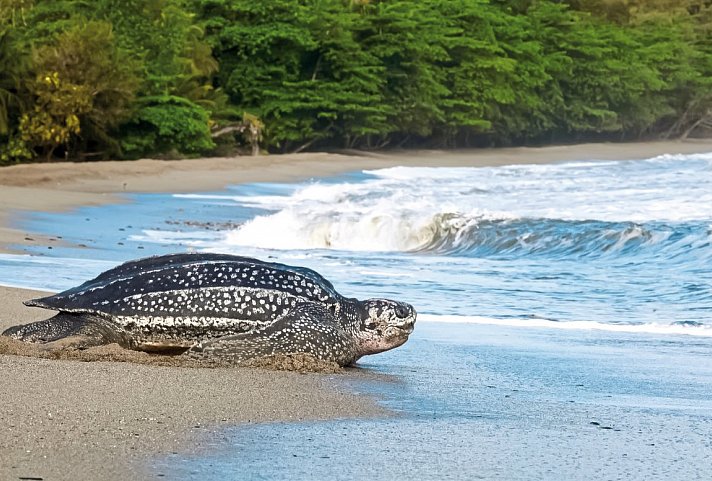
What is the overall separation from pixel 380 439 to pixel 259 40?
3430 centimetres

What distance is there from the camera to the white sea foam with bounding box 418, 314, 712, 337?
7.56 metres

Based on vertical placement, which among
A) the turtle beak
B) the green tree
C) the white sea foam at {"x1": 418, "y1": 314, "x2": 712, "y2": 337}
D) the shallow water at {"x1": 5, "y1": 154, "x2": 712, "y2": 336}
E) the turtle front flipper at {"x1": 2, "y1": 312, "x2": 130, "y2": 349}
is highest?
the green tree

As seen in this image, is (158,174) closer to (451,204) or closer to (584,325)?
(451,204)

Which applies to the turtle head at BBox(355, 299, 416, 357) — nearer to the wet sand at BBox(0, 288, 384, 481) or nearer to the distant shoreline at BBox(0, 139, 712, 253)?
the wet sand at BBox(0, 288, 384, 481)

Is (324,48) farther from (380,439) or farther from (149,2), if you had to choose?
(380,439)

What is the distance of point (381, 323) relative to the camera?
5.47 metres

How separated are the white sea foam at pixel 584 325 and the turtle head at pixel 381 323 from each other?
2117 millimetres

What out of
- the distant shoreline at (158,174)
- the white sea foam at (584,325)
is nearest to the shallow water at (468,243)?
the white sea foam at (584,325)

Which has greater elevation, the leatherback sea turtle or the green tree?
the green tree

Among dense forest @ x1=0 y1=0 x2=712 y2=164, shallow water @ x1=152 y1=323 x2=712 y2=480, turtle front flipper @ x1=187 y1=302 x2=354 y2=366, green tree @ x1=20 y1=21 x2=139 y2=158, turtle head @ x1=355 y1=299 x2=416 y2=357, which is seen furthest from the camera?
dense forest @ x1=0 y1=0 x2=712 y2=164

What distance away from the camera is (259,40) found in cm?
3731

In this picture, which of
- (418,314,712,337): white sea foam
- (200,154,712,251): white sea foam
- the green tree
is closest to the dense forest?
the green tree

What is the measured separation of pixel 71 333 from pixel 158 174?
20.6 meters

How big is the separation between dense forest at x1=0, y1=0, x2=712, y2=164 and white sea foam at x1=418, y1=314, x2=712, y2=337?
1958 centimetres
